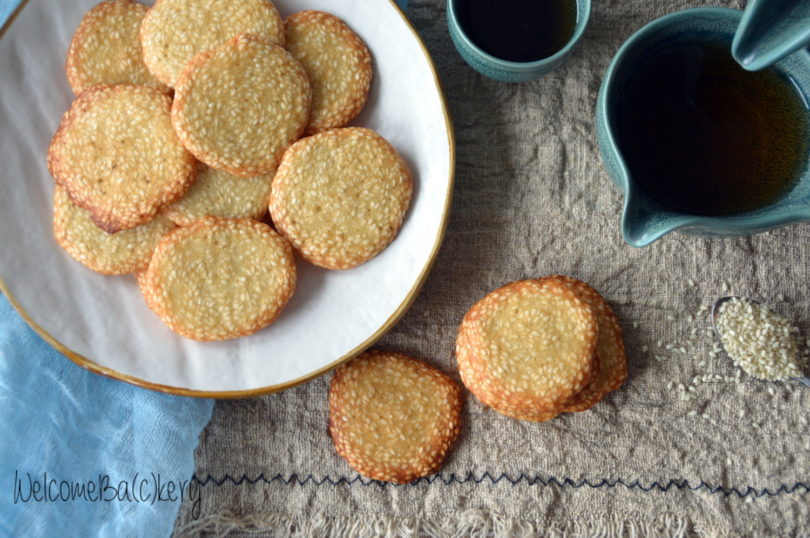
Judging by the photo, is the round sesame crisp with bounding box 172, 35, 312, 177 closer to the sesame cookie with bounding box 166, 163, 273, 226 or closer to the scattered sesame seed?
the sesame cookie with bounding box 166, 163, 273, 226

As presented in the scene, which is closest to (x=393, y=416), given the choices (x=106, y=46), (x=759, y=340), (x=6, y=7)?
(x=759, y=340)

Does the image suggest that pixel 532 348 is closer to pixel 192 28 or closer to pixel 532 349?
pixel 532 349

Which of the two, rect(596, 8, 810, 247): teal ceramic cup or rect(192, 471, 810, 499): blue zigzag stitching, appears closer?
rect(596, 8, 810, 247): teal ceramic cup

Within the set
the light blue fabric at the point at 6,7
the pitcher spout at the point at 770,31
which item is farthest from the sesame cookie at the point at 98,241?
the pitcher spout at the point at 770,31

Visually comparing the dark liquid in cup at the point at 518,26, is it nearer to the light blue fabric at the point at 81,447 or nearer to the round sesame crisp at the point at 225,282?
the round sesame crisp at the point at 225,282

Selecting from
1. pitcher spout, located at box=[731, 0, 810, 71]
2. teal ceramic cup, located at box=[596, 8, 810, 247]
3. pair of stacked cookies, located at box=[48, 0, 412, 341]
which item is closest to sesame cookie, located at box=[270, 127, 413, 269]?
pair of stacked cookies, located at box=[48, 0, 412, 341]

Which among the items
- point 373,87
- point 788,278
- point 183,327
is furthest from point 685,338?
point 183,327

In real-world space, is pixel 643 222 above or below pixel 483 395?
above

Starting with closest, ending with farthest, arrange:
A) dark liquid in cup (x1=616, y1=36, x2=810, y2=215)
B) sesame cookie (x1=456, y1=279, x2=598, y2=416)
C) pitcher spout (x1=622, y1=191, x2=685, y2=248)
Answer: pitcher spout (x1=622, y1=191, x2=685, y2=248) → dark liquid in cup (x1=616, y1=36, x2=810, y2=215) → sesame cookie (x1=456, y1=279, x2=598, y2=416)
